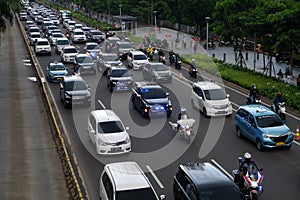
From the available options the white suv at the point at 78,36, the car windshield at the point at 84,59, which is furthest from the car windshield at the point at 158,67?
the white suv at the point at 78,36

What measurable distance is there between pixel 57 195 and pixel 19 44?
5292cm

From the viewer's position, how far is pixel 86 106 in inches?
1230

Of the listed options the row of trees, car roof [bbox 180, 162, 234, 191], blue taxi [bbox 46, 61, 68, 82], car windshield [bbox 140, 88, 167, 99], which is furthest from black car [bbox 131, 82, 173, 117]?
the row of trees

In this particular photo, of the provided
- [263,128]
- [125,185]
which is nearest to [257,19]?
[263,128]

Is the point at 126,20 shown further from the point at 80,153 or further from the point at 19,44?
the point at 80,153

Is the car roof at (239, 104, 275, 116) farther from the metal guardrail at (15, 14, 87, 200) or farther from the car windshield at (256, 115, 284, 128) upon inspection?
the metal guardrail at (15, 14, 87, 200)

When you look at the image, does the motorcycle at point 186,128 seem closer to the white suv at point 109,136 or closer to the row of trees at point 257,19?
the white suv at point 109,136

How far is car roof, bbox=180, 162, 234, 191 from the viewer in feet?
48.9

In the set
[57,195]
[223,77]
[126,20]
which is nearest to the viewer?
[57,195]

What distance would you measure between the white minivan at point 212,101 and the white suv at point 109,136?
686 centimetres

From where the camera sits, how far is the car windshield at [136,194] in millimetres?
15008

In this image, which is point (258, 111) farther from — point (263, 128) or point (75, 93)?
point (75, 93)

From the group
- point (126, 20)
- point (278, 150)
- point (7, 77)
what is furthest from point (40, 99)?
point (126, 20)

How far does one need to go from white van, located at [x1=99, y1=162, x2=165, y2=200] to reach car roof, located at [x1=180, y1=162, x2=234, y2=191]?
1146 millimetres
